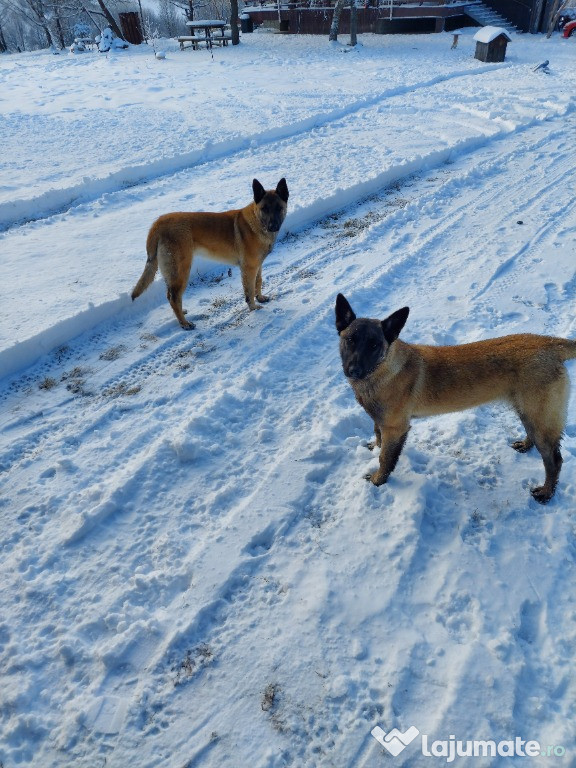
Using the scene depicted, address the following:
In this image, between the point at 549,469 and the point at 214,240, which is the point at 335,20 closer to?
the point at 214,240

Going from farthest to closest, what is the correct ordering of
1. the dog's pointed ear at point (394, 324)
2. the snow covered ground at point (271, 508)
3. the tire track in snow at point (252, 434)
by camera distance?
the dog's pointed ear at point (394, 324) → the tire track in snow at point (252, 434) → the snow covered ground at point (271, 508)

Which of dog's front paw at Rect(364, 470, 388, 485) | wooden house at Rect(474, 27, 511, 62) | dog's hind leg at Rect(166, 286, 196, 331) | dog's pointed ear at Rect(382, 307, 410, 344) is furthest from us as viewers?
wooden house at Rect(474, 27, 511, 62)

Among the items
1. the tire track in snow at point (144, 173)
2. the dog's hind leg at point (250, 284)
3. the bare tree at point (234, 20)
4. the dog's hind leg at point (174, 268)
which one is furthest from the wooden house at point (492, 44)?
the dog's hind leg at point (174, 268)

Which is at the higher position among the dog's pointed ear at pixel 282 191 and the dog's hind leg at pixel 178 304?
the dog's pointed ear at pixel 282 191

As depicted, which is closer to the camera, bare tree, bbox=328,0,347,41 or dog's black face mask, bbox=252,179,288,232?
dog's black face mask, bbox=252,179,288,232

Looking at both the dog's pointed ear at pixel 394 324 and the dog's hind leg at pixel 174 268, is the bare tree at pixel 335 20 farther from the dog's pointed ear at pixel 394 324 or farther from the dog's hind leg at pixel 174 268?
the dog's pointed ear at pixel 394 324

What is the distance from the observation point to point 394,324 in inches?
121

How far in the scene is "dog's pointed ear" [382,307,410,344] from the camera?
3.02 meters

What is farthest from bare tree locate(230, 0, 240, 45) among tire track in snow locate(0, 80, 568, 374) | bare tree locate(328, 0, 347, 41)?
tire track in snow locate(0, 80, 568, 374)

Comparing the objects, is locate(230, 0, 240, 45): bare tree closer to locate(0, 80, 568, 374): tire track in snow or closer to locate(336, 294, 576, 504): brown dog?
locate(0, 80, 568, 374): tire track in snow

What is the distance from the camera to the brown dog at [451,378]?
3.07 m

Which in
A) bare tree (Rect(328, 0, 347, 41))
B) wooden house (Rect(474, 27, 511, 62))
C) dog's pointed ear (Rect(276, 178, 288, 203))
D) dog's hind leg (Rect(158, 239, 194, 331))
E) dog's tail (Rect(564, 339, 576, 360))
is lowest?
dog's hind leg (Rect(158, 239, 194, 331))

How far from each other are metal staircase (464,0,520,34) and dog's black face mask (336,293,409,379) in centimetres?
3344

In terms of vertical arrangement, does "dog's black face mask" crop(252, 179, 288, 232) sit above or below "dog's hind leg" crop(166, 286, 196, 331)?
above
